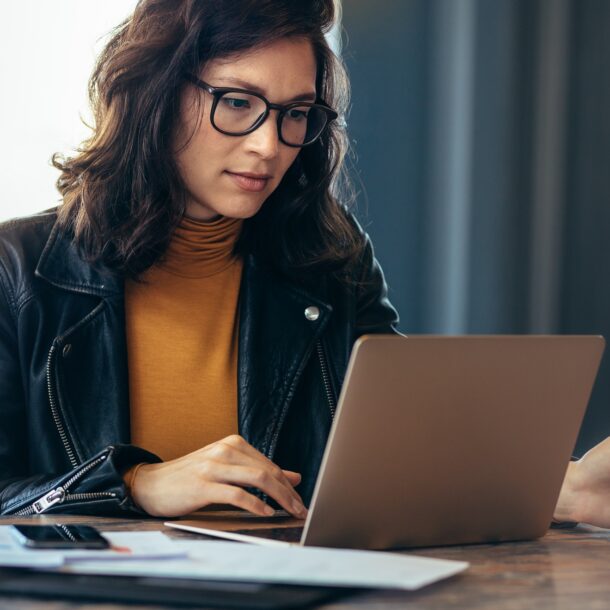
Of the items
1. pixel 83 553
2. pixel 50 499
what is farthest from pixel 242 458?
pixel 83 553

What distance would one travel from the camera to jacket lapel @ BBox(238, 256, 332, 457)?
70.4 inches

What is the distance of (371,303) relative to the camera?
2031 millimetres

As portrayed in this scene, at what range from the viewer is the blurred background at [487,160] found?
9.41 ft

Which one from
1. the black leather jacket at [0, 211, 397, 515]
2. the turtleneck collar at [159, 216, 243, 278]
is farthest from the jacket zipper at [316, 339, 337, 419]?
the turtleneck collar at [159, 216, 243, 278]

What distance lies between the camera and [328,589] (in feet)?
2.72

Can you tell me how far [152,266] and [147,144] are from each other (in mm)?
219

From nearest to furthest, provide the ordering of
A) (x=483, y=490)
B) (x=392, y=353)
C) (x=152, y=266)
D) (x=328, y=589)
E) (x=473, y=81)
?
(x=328, y=589) → (x=392, y=353) → (x=483, y=490) → (x=152, y=266) → (x=473, y=81)

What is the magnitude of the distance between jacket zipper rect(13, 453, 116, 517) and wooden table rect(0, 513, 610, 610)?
54 millimetres

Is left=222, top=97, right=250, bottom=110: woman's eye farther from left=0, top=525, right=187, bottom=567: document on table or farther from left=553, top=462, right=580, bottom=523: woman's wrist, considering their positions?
left=0, top=525, right=187, bottom=567: document on table

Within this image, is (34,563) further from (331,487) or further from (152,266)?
(152,266)

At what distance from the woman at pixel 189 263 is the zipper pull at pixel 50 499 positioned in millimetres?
176

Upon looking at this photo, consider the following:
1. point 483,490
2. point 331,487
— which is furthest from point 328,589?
point 483,490

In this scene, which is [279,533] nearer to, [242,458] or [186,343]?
[242,458]

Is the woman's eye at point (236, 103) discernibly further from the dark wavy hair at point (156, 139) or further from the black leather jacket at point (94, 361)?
the black leather jacket at point (94, 361)
